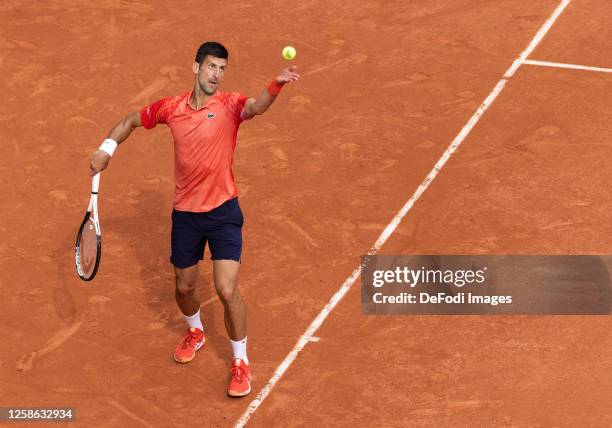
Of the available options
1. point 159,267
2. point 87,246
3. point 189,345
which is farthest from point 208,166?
point 159,267

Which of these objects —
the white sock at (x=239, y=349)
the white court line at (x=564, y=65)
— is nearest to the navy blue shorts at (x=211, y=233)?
the white sock at (x=239, y=349)

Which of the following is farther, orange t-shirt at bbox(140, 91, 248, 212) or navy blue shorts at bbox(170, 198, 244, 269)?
navy blue shorts at bbox(170, 198, 244, 269)

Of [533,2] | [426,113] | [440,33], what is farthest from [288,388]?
[533,2]

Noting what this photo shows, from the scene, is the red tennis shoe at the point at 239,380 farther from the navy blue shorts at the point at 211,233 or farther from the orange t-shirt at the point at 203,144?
the orange t-shirt at the point at 203,144

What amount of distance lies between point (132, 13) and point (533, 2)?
550 centimetres

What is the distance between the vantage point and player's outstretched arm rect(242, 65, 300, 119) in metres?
9.74

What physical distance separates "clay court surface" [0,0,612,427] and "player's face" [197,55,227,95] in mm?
2517

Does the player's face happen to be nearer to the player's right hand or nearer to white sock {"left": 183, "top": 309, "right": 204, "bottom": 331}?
the player's right hand

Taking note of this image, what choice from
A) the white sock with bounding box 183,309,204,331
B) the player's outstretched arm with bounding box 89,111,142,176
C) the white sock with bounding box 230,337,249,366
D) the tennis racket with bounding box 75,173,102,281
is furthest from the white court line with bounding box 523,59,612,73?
the tennis racket with bounding box 75,173,102,281

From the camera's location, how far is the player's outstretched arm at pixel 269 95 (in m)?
9.74

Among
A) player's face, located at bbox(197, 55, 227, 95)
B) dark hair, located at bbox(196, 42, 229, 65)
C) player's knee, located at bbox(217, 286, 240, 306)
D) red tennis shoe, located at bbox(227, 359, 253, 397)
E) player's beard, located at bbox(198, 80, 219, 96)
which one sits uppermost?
dark hair, located at bbox(196, 42, 229, 65)

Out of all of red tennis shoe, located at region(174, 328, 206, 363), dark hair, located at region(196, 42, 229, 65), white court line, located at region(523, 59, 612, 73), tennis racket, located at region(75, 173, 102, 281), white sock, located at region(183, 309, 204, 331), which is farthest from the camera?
white court line, located at region(523, 59, 612, 73)

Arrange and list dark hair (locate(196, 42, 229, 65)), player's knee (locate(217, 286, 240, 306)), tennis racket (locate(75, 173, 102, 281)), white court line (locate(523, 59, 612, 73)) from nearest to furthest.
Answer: dark hair (locate(196, 42, 229, 65)), player's knee (locate(217, 286, 240, 306)), tennis racket (locate(75, 173, 102, 281)), white court line (locate(523, 59, 612, 73))

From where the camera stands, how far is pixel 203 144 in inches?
402
